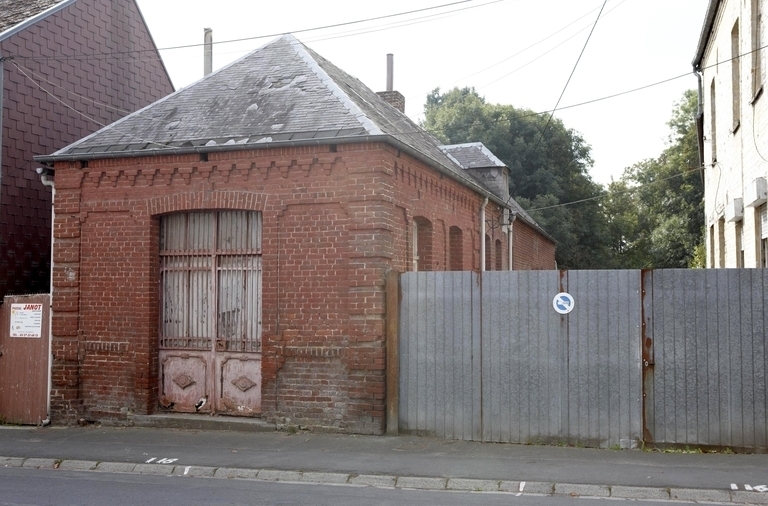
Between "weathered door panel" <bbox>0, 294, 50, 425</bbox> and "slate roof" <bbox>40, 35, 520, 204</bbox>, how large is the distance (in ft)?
8.03

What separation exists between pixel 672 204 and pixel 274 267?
36.8 m

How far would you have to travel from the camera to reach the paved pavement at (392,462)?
320 inches

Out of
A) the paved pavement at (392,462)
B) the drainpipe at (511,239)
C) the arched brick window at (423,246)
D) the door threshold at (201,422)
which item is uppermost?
the drainpipe at (511,239)

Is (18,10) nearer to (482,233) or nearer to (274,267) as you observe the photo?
(274,267)

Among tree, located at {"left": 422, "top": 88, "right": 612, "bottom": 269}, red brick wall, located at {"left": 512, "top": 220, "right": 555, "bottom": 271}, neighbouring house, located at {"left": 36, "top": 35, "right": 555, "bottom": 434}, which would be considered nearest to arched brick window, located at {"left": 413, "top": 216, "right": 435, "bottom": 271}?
neighbouring house, located at {"left": 36, "top": 35, "right": 555, "bottom": 434}

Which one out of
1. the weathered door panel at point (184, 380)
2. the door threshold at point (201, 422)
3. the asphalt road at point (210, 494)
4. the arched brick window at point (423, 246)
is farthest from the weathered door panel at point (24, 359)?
the arched brick window at point (423, 246)

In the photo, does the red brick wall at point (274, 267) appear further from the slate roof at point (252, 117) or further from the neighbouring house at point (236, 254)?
the slate roof at point (252, 117)

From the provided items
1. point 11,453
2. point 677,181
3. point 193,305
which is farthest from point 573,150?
point 11,453

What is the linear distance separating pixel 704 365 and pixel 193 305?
7323mm

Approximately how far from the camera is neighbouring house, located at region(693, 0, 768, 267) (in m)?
12.4

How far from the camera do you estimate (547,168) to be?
42938 millimetres

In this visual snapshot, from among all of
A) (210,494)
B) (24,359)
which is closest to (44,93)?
(24,359)

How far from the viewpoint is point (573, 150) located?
1800 inches

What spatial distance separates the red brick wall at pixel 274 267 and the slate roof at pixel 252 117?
229 mm
